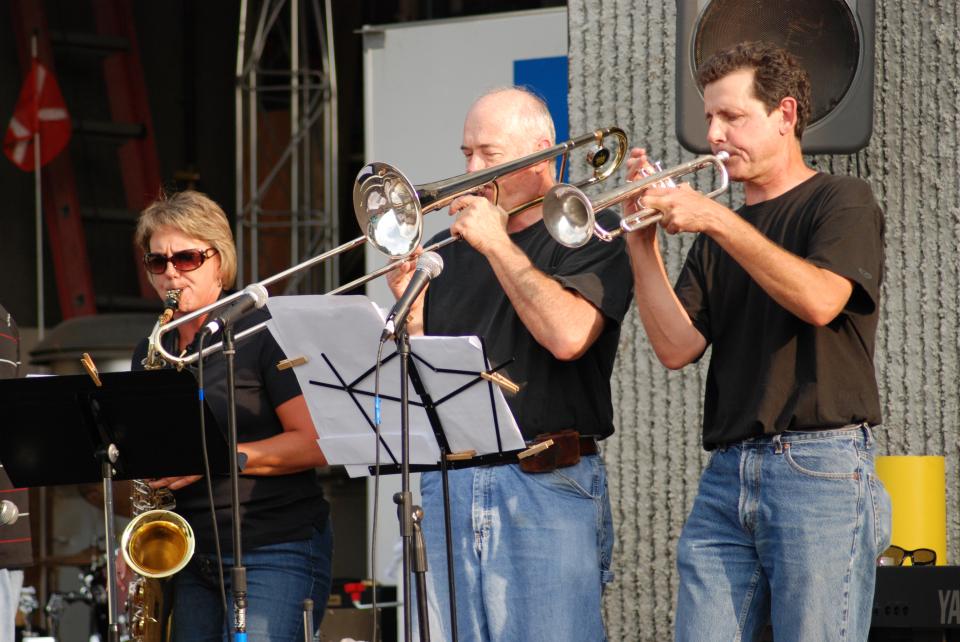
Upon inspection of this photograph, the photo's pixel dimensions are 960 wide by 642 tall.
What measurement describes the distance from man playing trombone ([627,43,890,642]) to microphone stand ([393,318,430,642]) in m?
0.62

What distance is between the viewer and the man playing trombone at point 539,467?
3.09 metres

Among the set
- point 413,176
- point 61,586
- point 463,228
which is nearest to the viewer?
point 463,228

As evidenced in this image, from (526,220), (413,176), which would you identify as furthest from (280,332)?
(413,176)

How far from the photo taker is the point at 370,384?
9.73 ft

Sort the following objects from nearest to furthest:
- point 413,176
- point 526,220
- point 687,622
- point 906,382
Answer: point 687,622 → point 526,220 → point 906,382 → point 413,176

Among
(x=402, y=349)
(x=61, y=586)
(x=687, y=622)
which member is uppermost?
(x=402, y=349)

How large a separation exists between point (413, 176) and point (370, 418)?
2.92m

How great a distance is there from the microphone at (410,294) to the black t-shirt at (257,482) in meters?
0.78

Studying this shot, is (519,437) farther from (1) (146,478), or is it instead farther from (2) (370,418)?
(1) (146,478)

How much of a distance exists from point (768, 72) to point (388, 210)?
3.15ft

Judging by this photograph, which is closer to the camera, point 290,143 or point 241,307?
point 241,307

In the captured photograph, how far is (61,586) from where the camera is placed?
955 centimetres

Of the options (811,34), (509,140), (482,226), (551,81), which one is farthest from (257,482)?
(551,81)

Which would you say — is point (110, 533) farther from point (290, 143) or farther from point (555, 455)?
point (290, 143)
